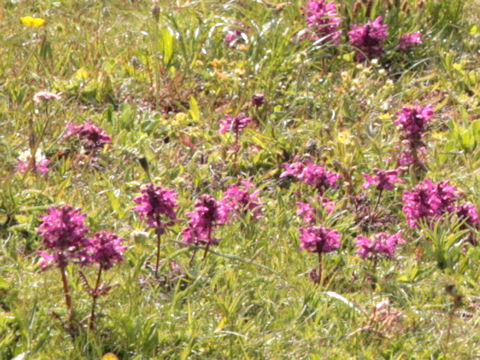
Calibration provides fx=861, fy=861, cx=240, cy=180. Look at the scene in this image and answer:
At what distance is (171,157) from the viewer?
13.3 ft

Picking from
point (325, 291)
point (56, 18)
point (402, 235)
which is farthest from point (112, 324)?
point (56, 18)

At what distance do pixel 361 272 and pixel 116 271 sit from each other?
0.91 m

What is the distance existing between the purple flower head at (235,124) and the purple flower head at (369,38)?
1125 mm

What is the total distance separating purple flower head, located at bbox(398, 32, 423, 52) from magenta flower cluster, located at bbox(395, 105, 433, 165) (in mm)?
1363

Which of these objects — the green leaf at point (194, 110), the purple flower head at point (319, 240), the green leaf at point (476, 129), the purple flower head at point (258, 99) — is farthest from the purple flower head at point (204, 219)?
the green leaf at point (476, 129)

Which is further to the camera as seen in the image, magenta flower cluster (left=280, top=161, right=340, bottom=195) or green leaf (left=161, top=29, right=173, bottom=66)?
green leaf (left=161, top=29, right=173, bottom=66)

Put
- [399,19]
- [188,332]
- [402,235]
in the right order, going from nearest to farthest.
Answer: [188,332], [402,235], [399,19]

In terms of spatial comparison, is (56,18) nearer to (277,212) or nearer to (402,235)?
(277,212)

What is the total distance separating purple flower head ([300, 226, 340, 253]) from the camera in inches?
118

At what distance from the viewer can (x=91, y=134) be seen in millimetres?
3842

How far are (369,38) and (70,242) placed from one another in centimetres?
286

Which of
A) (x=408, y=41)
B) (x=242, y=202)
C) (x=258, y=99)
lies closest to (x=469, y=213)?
(x=242, y=202)

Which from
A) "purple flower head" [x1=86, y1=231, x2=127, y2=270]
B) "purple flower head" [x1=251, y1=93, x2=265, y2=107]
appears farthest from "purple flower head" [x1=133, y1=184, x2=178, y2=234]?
"purple flower head" [x1=251, y1=93, x2=265, y2=107]

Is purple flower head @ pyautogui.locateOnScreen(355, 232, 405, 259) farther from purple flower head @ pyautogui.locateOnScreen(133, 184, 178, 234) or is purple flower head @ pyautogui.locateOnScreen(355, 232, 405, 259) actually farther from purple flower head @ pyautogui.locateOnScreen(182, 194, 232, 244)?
purple flower head @ pyautogui.locateOnScreen(133, 184, 178, 234)
